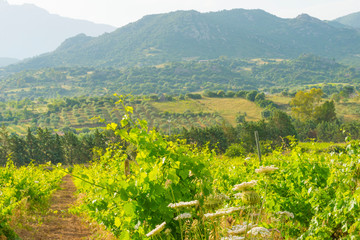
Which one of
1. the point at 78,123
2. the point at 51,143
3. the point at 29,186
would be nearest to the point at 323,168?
the point at 29,186

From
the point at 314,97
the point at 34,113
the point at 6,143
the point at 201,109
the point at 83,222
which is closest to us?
the point at 83,222

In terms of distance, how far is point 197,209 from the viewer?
350 centimetres

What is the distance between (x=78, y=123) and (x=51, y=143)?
48.0 m

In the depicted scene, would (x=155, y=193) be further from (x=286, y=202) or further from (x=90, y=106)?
(x=90, y=106)

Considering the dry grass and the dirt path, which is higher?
the dirt path

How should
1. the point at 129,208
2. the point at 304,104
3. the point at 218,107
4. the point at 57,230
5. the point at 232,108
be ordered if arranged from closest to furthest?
1. the point at 129,208
2. the point at 57,230
3. the point at 304,104
4. the point at 232,108
5. the point at 218,107

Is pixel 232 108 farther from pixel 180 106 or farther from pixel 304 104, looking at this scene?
pixel 304 104

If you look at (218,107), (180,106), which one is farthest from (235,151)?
(180,106)

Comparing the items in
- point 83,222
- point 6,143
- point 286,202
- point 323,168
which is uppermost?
point 323,168

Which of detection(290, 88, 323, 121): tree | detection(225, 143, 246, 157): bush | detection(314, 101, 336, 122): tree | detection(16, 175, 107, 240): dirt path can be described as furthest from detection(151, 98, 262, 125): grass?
detection(16, 175, 107, 240): dirt path

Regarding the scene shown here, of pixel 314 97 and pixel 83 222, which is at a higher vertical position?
pixel 83 222

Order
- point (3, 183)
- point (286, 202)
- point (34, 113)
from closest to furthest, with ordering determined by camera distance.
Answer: point (286, 202) < point (3, 183) < point (34, 113)

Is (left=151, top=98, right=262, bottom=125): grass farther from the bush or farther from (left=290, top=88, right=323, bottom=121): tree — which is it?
the bush

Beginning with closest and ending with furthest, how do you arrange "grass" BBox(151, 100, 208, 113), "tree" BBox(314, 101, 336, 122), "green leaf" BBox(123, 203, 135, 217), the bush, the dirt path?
"green leaf" BBox(123, 203, 135, 217) < the dirt path < the bush < "tree" BBox(314, 101, 336, 122) < "grass" BBox(151, 100, 208, 113)
